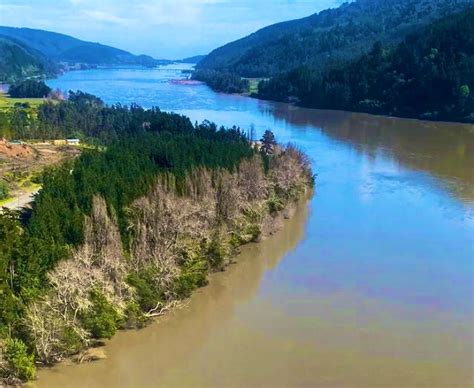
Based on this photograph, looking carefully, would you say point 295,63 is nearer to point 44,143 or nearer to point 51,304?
point 44,143

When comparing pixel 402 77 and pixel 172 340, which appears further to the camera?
pixel 402 77

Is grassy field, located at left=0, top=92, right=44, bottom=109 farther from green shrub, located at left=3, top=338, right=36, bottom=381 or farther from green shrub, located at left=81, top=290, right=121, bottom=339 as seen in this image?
green shrub, located at left=3, top=338, right=36, bottom=381

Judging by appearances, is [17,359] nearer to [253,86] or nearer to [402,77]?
[402,77]

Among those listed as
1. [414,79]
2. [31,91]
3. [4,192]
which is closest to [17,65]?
[31,91]

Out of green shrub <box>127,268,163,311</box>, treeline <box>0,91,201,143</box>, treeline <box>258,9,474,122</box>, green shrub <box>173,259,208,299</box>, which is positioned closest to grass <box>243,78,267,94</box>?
treeline <box>258,9,474,122</box>

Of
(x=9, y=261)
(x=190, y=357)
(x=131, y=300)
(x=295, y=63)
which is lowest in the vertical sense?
(x=190, y=357)

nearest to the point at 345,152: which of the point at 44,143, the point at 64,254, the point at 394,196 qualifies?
the point at 394,196
